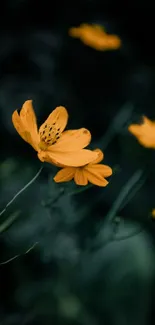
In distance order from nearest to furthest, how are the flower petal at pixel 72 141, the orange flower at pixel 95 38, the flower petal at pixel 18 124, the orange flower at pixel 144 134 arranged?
the flower petal at pixel 18 124 < the flower petal at pixel 72 141 < the orange flower at pixel 144 134 < the orange flower at pixel 95 38

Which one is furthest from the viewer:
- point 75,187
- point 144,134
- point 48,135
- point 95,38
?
point 95,38

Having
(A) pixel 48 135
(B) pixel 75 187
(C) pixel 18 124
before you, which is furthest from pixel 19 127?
(B) pixel 75 187

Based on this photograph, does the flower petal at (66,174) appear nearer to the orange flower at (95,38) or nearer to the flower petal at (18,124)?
the flower petal at (18,124)

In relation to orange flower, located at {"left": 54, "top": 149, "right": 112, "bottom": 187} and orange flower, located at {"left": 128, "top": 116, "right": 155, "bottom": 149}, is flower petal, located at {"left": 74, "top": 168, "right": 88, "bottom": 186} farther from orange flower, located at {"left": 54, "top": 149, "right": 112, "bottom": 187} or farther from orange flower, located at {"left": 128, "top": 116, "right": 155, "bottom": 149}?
orange flower, located at {"left": 128, "top": 116, "right": 155, "bottom": 149}

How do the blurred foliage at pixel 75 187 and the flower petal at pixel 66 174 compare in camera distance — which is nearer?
the flower petal at pixel 66 174

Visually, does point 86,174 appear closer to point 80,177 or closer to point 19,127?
point 80,177

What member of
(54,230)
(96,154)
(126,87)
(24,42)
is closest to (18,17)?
(24,42)

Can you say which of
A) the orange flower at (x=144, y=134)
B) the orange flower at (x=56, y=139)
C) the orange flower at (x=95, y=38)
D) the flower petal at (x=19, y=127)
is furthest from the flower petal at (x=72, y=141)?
the orange flower at (x=95, y=38)

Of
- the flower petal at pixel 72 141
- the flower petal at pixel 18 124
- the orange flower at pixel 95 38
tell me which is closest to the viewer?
the flower petal at pixel 18 124
